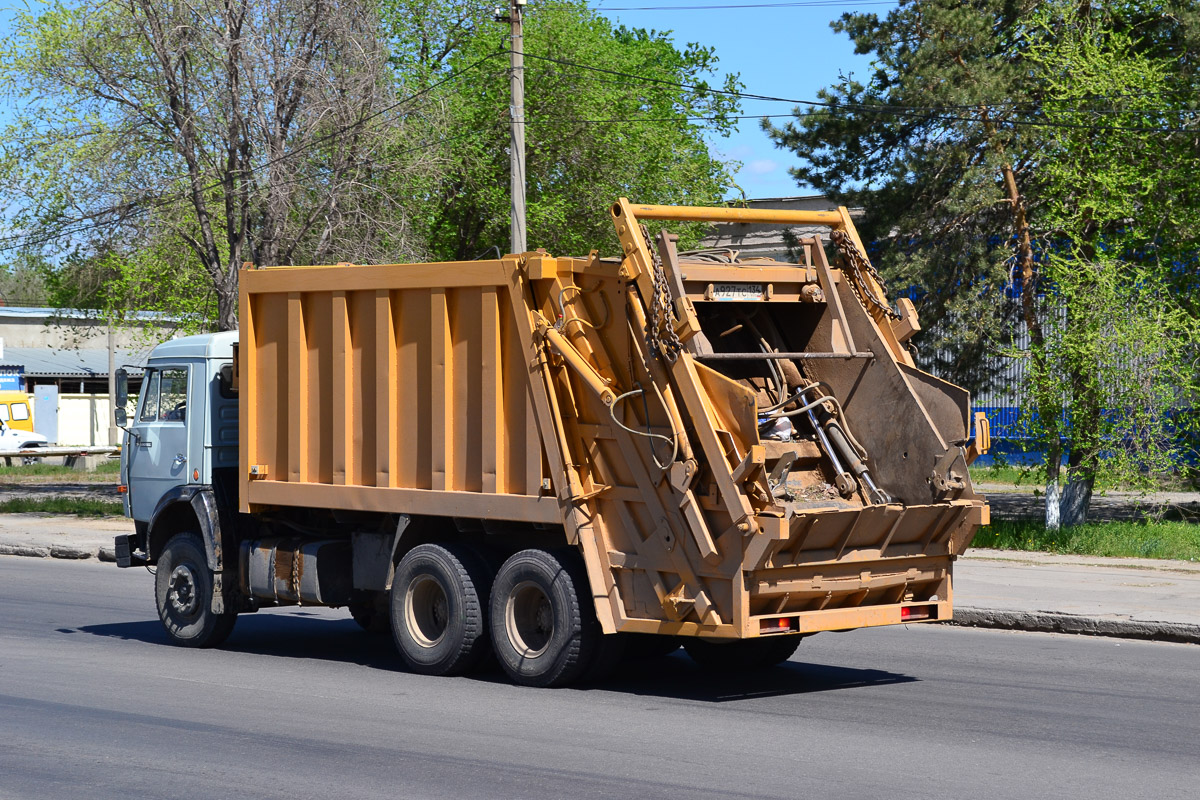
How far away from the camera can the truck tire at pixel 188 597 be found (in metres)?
11.8

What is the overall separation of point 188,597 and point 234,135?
14230 mm

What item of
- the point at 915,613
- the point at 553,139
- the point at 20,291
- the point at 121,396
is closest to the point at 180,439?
the point at 121,396

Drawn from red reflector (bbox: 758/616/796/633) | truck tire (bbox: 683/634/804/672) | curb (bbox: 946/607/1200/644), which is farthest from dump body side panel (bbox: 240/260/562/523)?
curb (bbox: 946/607/1200/644)

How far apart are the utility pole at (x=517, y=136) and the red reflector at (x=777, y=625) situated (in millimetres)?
11981

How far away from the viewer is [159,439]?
12430mm

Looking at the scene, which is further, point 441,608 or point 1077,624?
point 1077,624

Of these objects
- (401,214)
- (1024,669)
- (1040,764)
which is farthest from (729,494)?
(401,214)

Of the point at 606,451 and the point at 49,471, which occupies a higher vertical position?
the point at 606,451

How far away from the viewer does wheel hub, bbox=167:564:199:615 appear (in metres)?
11.9

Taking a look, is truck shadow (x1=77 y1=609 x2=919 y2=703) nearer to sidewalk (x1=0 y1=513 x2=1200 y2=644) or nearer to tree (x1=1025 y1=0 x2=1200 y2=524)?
sidewalk (x1=0 y1=513 x2=1200 y2=644)

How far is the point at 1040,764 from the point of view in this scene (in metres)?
7.34

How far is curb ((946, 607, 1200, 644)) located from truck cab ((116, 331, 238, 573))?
20.4ft

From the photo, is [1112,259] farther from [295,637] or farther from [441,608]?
[441,608]

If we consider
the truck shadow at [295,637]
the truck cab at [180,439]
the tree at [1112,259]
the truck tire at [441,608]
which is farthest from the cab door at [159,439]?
the tree at [1112,259]
